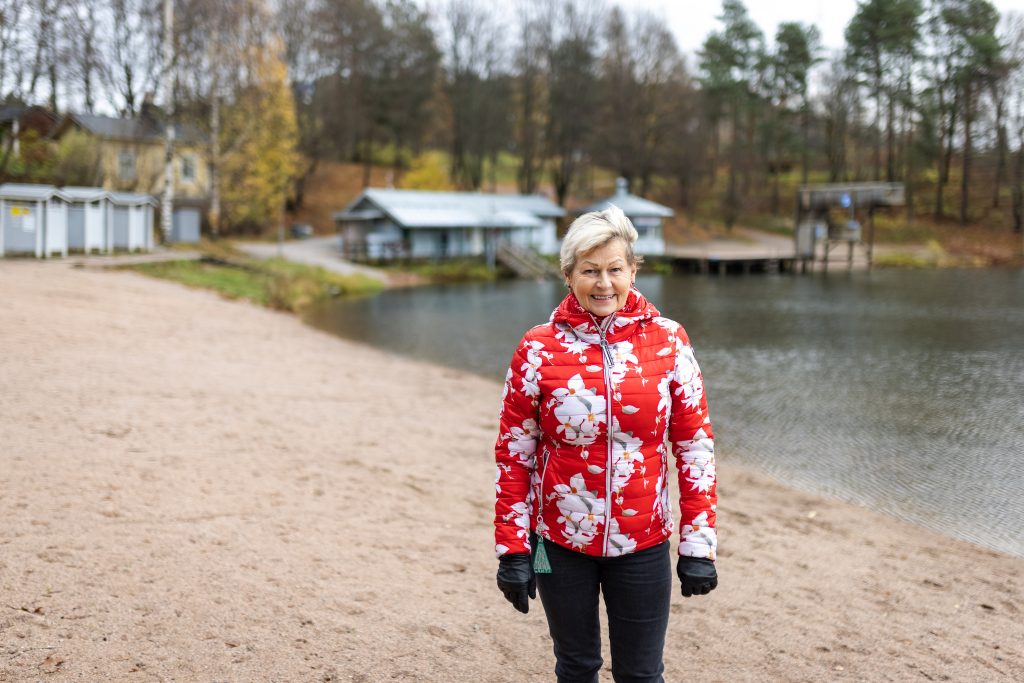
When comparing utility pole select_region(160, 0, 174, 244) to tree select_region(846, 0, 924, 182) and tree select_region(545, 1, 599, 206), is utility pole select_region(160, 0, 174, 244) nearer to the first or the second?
tree select_region(545, 1, 599, 206)

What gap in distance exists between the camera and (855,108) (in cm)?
6425

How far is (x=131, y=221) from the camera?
101ft

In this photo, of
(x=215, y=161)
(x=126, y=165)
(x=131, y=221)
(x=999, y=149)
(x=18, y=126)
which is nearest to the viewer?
(x=131, y=221)

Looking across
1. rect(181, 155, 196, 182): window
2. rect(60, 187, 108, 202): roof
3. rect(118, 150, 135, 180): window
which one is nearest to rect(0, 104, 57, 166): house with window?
rect(118, 150, 135, 180): window

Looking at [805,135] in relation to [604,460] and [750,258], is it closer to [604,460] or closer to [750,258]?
[750,258]

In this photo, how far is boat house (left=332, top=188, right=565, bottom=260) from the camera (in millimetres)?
44688

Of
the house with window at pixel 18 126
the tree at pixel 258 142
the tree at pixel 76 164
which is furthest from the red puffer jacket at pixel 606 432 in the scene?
the tree at pixel 258 142

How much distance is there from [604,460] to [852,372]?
48.1ft

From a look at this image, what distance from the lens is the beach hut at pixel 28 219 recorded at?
24.9 m

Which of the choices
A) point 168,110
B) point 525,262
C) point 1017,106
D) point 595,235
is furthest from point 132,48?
point 1017,106

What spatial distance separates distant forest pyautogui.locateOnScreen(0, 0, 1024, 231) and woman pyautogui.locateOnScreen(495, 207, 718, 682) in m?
50.0

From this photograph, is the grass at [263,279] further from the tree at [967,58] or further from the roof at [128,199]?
the tree at [967,58]

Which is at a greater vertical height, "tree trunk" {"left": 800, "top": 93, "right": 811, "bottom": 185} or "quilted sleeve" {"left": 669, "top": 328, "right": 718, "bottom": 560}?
"tree trunk" {"left": 800, "top": 93, "right": 811, "bottom": 185}

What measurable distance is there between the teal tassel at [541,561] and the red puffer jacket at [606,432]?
49 millimetres
